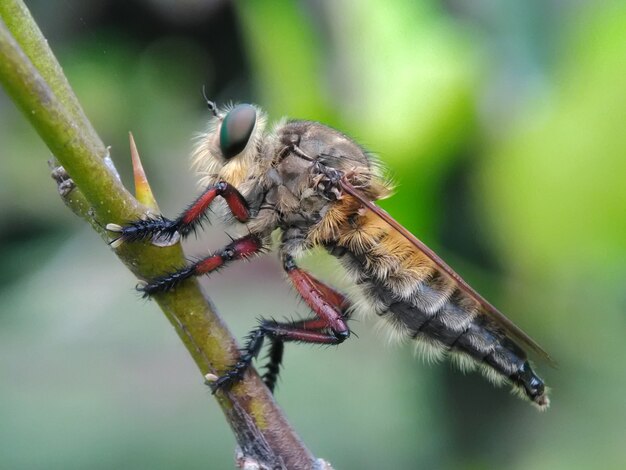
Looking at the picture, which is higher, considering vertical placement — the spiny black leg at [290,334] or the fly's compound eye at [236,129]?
the fly's compound eye at [236,129]

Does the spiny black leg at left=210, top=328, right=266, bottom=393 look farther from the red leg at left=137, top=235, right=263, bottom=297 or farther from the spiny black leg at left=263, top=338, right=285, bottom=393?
the spiny black leg at left=263, top=338, right=285, bottom=393

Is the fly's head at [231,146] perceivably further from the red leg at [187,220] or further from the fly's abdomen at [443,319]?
the fly's abdomen at [443,319]

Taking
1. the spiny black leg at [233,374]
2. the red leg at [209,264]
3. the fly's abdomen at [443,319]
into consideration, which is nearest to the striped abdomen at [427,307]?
the fly's abdomen at [443,319]

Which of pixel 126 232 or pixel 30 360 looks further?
pixel 30 360

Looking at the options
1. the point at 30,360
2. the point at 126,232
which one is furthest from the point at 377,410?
the point at 126,232

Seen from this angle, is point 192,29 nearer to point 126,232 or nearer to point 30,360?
point 30,360

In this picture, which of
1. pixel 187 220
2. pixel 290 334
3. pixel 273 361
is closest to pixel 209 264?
pixel 187 220

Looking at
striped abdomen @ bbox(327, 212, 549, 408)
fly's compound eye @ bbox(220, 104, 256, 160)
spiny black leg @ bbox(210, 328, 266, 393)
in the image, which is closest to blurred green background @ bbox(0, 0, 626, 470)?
striped abdomen @ bbox(327, 212, 549, 408)
